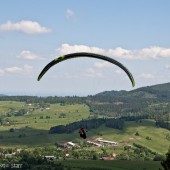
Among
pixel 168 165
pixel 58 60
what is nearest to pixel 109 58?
pixel 58 60

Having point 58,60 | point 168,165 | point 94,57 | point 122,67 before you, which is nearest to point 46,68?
point 58,60

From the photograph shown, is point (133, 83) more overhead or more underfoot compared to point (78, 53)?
more underfoot

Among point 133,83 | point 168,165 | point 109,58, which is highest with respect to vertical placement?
point 109,58

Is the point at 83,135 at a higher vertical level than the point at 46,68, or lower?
lower

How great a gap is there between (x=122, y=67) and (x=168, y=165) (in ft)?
88.2

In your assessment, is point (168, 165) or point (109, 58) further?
point (168, 165)

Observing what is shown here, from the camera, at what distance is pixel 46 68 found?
35.9m

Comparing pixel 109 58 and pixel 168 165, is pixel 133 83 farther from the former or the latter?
pixel 168 165

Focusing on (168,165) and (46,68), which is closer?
(46,68)

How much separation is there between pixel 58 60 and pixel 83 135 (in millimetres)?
6943

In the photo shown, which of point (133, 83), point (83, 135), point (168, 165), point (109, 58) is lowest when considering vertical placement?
point (168, 165)

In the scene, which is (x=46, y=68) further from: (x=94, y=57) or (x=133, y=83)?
(x=133, y=83)

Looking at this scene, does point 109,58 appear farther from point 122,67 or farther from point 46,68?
point 46,68

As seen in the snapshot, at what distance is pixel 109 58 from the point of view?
34688 mm
